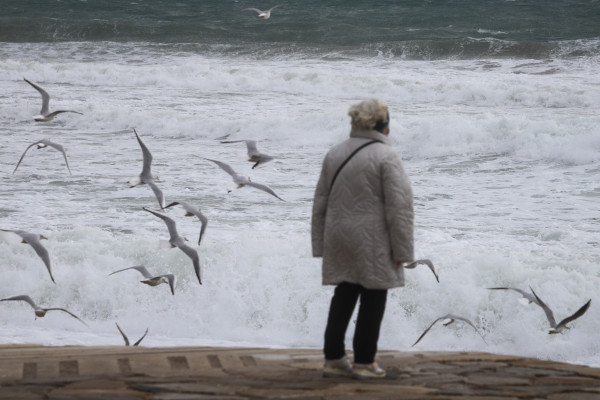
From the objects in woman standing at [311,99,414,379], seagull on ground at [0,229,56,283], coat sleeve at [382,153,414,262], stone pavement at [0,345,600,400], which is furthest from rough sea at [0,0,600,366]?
coat sleeve at [382,153,414,262]

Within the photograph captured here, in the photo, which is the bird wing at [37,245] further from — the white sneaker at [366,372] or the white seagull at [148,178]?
the white sneaker at [366,372]

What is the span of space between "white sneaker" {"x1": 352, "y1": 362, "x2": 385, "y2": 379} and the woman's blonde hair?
3.70 ft

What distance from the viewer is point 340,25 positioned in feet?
107

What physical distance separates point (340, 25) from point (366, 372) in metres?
29.2

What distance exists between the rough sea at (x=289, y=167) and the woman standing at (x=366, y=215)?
9.54 ft

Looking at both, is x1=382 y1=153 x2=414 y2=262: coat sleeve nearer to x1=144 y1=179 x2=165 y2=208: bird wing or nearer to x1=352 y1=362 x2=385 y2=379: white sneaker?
x1=352 y1=362 x2=385 y2=379: white sneaker

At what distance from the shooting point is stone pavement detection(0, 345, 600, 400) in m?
4.04

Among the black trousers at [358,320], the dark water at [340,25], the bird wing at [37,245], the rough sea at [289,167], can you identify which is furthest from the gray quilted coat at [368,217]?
the dark water at [340,25]

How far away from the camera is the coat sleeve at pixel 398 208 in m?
4.13

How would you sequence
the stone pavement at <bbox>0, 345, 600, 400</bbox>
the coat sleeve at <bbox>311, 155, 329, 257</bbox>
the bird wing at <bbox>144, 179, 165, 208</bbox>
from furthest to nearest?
the bird wing at <bbox>144, 179, 165, 208</bbox> < the coat sleeve at <bbox>311, 155, 329, 257</bbox> < the stone pavement at <bbox>0, 345, 600, 400</bbox>

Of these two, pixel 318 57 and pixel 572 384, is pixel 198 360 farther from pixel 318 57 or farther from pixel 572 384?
A: pixel 318 57

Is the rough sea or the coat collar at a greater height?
the coat collar

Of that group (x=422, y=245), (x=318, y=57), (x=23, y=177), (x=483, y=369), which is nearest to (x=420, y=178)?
(x=422, y=245)

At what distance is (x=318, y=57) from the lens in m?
27.8
